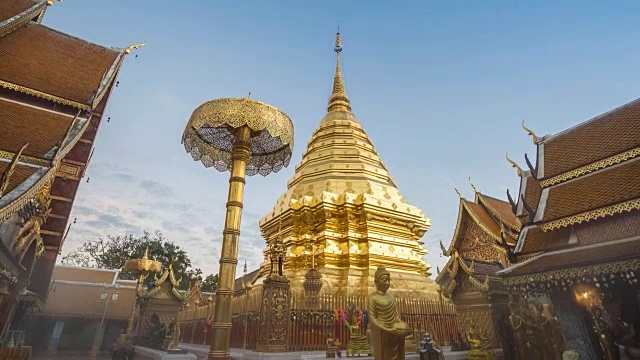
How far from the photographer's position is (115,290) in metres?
21.1

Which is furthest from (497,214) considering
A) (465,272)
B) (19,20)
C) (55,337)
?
(55,337)

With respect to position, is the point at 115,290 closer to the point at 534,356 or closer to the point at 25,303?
the point at 25,303

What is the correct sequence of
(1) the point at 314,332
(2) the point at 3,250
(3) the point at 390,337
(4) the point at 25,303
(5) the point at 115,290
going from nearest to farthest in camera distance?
(3) the point at 390,337, (2) the point at 3,250, (1) the point at 314,332, (4) the point at 25,303, (5) the point at 115,290

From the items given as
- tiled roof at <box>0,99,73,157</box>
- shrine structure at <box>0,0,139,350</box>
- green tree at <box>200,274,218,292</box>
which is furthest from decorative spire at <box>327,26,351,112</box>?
green tree at <box>200,274,218,292</box>

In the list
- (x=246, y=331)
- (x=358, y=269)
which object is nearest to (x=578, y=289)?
(x=358, y=269)

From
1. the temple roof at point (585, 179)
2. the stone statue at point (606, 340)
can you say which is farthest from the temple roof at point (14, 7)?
the stone statue at point (606, 340)

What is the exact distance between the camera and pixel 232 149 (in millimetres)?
5930

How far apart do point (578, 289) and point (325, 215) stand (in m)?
7.29

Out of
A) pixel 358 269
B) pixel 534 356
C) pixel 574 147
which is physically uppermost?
pixel 574 147

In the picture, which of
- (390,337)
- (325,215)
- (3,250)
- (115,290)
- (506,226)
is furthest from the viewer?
(115,290)

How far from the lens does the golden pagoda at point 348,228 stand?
37.5ft

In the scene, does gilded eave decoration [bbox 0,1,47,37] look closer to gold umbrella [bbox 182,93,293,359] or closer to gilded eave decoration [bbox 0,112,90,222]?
gilded eave decoration [bbox 0,112,90,222]

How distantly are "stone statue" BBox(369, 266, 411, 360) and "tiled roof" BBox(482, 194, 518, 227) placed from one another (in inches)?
496

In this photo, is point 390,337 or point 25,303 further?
point 25,303
